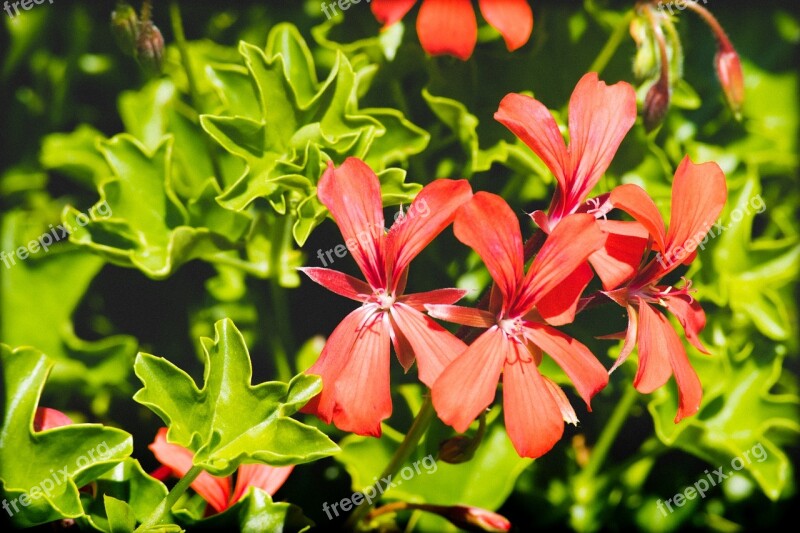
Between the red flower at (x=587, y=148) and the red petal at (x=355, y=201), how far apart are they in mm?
158

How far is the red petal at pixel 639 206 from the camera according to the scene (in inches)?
35.6

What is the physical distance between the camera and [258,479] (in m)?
1.15

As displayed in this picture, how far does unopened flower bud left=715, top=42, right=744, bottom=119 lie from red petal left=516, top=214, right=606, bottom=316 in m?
0.62

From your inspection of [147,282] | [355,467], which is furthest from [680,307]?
[147,282]

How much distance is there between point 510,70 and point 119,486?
84 centimetres

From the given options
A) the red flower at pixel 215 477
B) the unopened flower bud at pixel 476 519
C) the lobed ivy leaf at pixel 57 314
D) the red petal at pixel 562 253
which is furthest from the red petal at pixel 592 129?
the lobed ivy leaf at pixel 57 314

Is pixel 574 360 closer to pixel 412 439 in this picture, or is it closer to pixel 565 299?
pixel 565 299

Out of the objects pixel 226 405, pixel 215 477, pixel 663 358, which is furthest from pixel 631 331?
pixel 215 477

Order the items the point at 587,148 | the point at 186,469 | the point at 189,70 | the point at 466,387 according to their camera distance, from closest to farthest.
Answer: the point at 466,387 → the point at 587,148 → the point at 186,469 → the point at 189,70

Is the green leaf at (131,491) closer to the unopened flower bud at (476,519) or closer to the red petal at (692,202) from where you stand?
the unopened flower bud at (476,519)

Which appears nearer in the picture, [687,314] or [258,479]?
[687,314]

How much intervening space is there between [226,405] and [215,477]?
0.65 ft

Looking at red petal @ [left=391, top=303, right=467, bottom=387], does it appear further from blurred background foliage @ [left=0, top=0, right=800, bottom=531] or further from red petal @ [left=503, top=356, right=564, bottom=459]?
blurred background foliage @ [left=0, top=0, right=800, bottom=531]

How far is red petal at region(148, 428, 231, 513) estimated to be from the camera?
3.62 feet
